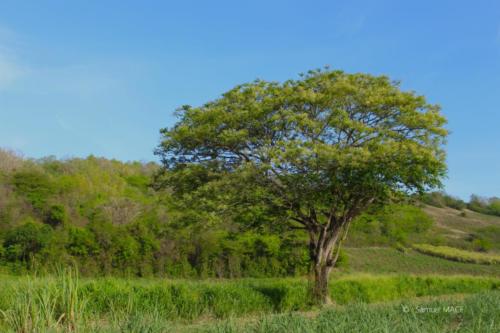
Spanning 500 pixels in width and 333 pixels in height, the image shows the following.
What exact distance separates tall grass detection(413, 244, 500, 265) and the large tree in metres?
24.4

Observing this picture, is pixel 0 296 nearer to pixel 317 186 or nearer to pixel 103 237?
pixel 317 186

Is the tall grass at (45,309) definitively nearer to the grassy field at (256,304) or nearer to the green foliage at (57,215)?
the grassy field at (256,304)

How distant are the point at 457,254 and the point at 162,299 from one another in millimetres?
32353

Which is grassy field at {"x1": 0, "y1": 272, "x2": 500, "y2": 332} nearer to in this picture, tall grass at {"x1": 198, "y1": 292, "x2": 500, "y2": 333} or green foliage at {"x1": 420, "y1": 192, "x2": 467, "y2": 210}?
tall grass at {"x1": 198, "y1": 292, "x2": 500, "y2": 333}

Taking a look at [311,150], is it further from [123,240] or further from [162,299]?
[123,240]

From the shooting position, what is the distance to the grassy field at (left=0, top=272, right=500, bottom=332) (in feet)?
20.5

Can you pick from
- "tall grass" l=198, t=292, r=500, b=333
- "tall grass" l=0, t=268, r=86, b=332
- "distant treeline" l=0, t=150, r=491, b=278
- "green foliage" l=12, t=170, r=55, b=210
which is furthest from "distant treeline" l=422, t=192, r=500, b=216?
"tall grass" l=0, t=268, r=86, b=332

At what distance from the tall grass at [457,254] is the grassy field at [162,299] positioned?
10.2 metres

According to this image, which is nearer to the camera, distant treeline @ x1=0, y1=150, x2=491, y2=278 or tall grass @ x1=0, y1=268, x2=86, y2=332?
tall grass @ x1=0, y1=268, x2=86, y2=332

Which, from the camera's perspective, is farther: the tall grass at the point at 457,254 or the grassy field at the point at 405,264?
the tall grass at the point at 457,254

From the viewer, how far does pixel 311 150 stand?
49.9ft

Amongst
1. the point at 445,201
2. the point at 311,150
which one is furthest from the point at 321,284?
the point at 445,201

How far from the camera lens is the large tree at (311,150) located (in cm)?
1527

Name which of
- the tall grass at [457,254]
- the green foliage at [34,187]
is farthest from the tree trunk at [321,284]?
the tall grass at [457,254]
